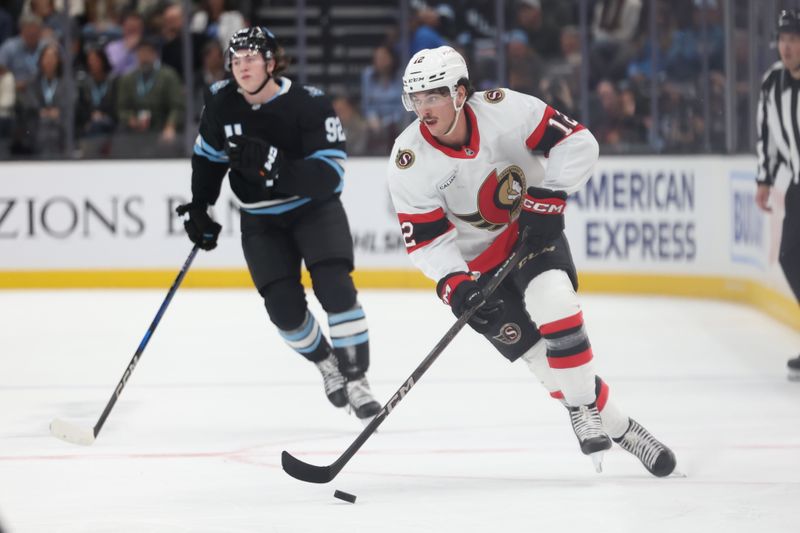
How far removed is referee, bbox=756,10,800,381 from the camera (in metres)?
5.31

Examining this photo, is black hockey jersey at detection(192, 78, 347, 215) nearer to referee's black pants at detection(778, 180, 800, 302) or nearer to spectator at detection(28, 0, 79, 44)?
referee's black pants at detection(778, 180, 800, 302)

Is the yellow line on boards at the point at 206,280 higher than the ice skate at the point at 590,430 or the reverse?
the reverse

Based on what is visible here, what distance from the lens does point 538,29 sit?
344 inches

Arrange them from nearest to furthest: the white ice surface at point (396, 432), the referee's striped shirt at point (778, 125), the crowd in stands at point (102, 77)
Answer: the white ice surface at point (396, 432), the referee's striped shirt at point (778, 125), the crowd in stands at point (102, 77)

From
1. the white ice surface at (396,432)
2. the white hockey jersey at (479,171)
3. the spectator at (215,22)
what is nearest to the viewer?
the white ice surface at (396,432)

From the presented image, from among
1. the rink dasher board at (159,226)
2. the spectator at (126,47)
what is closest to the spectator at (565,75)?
the rink dasher board at (159,226)

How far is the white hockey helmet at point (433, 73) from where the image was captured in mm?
3348

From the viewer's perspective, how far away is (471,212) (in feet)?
11.6

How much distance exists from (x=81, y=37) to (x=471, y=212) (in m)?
6.13

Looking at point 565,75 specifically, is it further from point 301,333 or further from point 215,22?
point 301,333

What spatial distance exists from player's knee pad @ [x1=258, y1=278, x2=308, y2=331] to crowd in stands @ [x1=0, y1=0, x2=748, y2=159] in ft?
14.1

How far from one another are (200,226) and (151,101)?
4.68 metres

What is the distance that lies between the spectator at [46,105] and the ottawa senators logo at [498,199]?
5782 mm

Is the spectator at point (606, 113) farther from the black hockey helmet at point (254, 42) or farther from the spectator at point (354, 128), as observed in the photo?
the black hockey helmet at point (254, 42)
